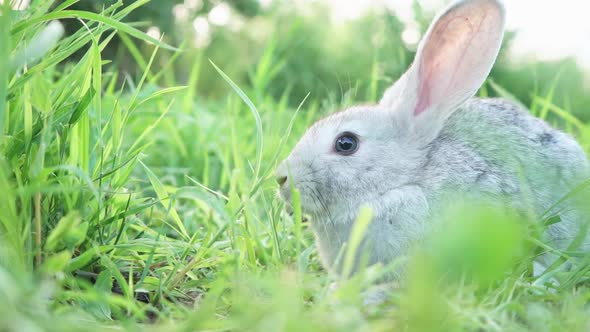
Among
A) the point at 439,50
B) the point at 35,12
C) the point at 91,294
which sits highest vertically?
the point at 35,12

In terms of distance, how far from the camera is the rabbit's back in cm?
267

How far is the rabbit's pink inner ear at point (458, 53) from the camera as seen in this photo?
279 centimetres

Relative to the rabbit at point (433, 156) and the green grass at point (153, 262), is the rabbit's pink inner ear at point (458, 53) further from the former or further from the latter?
the green grass at point (153, 262)

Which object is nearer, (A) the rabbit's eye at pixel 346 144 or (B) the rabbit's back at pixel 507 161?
(B) the rabbit's back at pixel 507 161

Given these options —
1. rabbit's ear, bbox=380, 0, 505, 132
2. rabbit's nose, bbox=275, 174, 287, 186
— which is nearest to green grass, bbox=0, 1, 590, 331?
rabbit's nose, bbox=275, 174, 287, 186

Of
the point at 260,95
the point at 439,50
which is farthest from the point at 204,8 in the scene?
the point at 439,50

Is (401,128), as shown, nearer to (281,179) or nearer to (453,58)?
(453,58)

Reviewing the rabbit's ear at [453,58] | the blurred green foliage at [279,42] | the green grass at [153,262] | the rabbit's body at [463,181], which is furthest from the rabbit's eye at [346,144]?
the blurred green foliage at [279,42]

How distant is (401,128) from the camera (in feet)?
9.89

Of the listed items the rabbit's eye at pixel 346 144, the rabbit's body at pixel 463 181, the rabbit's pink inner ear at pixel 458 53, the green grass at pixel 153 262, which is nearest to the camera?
the green grass at pixel 153 262

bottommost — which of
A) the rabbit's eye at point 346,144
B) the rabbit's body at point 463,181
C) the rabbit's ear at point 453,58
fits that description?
the rabbit's body at point 463,181

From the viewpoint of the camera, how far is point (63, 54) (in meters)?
2.21

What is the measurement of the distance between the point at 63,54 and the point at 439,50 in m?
1.75

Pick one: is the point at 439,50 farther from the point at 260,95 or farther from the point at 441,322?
the point at 260,95
